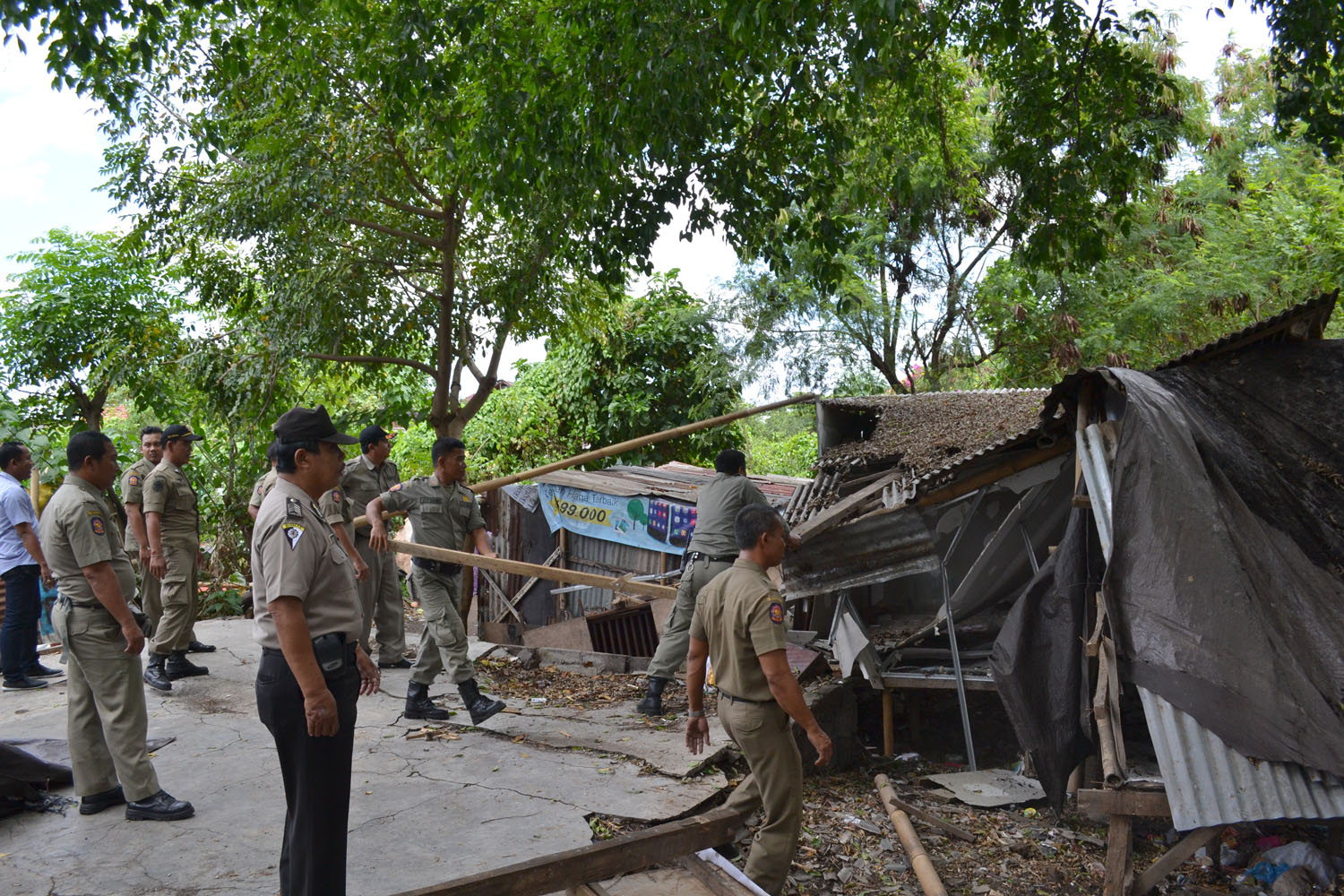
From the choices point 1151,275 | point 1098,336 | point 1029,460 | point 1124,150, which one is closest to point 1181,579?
point 1029,460

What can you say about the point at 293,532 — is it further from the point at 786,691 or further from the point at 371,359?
the point at 371,359

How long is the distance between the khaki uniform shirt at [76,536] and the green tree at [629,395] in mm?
10505

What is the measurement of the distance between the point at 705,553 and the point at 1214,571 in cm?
311

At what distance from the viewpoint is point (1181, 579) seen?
465cm

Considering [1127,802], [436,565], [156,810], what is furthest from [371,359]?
[1127,802]

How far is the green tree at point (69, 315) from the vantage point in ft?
46.2

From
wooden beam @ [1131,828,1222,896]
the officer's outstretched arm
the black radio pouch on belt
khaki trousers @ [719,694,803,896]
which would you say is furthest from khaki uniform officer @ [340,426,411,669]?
wooden beam @ [1131,828,1222,896]

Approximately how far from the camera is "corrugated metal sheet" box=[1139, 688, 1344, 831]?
4.13m

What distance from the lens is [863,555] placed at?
22.5 feet

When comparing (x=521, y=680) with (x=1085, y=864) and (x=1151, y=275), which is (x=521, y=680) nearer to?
(x=1085, y=864)

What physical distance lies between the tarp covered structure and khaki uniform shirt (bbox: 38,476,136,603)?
15.6ft

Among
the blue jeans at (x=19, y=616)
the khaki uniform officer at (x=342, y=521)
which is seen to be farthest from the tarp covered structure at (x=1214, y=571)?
the blue jeans at (x=19, y=616)

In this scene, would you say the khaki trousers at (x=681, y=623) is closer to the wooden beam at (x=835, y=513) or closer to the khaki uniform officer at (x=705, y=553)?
the khaki uniform officer at (x=705, y=553)

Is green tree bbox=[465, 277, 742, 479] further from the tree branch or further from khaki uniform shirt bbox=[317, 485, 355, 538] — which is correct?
khaki uniform shirt bbox=[317, 485, 355, 538]
